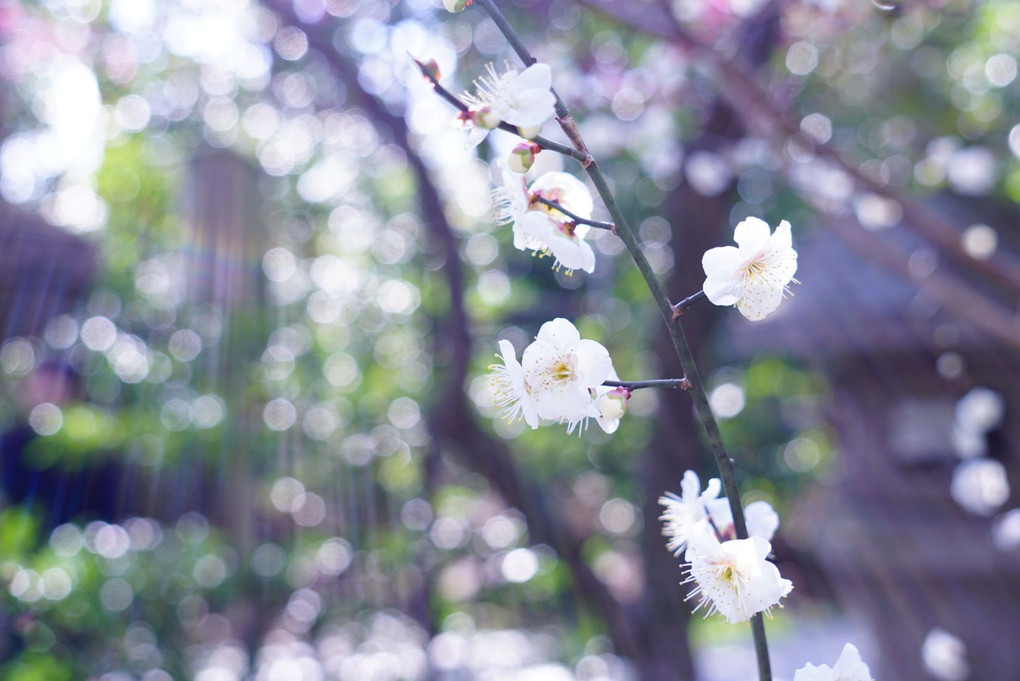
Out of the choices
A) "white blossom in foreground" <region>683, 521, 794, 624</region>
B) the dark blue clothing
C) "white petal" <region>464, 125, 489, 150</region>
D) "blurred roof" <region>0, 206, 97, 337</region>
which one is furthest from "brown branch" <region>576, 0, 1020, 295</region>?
the dark blue clothing

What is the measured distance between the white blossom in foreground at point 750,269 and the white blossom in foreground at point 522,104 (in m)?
0.18

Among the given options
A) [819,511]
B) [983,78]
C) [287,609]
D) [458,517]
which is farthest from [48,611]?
[983,78]

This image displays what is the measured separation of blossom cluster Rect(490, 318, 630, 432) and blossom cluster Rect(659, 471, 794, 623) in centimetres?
11

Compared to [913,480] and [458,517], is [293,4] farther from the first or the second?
[913,480]

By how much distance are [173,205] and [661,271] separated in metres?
1.99

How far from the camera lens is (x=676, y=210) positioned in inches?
92.1

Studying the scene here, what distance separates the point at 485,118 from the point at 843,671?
0.48 meters

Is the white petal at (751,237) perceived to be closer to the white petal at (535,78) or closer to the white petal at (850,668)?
the white petal at (535,78)

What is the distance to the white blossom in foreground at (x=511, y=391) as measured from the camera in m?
0.59

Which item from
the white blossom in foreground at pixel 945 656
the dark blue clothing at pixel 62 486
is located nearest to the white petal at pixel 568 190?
the white blossom in foreground at pixel 945 656

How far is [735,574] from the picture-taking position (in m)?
0.58

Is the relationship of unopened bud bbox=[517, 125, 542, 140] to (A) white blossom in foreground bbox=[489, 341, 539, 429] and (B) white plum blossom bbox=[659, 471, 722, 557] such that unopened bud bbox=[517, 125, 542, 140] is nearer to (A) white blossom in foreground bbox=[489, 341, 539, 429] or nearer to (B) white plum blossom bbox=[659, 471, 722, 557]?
(A) white blossom in foreground bbox=[489, 341, 539, 429]

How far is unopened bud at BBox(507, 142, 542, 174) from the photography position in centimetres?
58

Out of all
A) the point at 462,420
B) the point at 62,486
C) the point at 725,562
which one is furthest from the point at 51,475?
the point at 725,562
